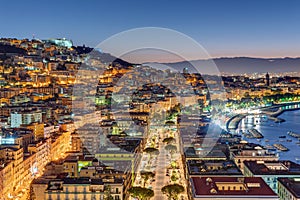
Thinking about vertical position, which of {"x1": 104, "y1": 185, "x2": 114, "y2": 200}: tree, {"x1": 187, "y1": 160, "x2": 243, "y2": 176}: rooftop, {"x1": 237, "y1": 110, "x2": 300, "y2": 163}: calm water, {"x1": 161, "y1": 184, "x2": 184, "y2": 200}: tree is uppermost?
{"x1": 187, "y1": 160, "x2": 243, "y2": 176}: rooftop

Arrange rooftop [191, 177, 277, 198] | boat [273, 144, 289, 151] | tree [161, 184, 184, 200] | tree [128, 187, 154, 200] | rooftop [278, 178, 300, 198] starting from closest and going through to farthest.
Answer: rooftop [191, 177, 277, 198], rooftop [278, 178, 300, 198], tree [128, 187, 154, 200], tree [161, 184, 184, 200], boat [273, 144, 289, 151]

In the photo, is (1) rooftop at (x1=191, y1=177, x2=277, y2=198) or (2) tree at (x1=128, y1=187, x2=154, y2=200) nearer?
(1) rooftop at (x1=191, y1=177, x2=277, y2=198)

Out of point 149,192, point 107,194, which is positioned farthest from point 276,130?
point 107,194

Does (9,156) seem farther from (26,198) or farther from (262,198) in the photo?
(262,198)

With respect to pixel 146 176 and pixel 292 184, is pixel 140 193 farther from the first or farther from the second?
pixel 292 184

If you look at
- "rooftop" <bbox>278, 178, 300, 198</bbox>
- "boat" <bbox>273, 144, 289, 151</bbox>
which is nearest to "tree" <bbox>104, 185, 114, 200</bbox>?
"rooftop" <bbox>278, 178, 300, 198</bbox>

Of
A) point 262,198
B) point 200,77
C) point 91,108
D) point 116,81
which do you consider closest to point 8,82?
point 91,108

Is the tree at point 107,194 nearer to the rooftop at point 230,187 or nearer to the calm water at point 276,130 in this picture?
the rooftop at point 230,187

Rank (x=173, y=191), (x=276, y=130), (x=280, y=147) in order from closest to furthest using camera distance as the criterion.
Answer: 1. (x=173, y=191)
2. (x=280, y=147)
3. (x=276, y=130)

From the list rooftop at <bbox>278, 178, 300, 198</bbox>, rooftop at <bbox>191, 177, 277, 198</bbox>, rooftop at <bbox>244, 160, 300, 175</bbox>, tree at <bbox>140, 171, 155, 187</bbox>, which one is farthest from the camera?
tree at <bbox>140, 171, 155, 187</bbox>

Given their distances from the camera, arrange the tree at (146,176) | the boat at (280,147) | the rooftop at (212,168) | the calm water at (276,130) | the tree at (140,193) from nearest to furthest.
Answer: the tree at (140,193)
the rooftop at (212,168)
the tree at (146,176)
the calm water at (276,130)
the boat at (280,147)

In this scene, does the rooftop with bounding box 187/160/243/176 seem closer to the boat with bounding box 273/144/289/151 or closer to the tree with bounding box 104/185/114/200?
the tree with bounding box 104/185/114/200

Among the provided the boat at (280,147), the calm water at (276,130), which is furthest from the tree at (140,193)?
the boat at (280,147)
